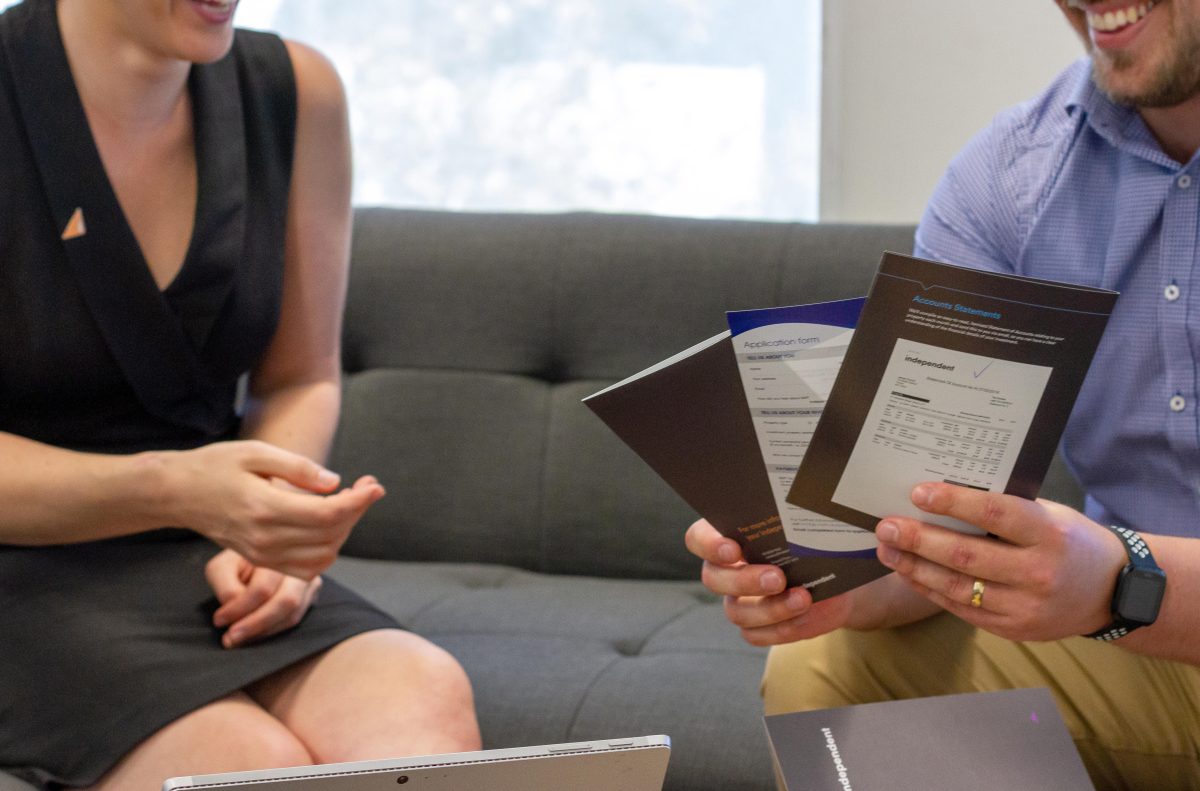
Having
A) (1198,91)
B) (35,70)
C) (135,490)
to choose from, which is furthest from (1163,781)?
(35,70)

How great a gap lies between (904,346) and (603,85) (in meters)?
1.94

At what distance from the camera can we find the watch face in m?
1.00

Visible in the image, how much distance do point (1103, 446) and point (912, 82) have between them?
128cm

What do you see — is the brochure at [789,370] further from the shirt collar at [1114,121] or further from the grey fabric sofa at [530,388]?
the grey fabric sofa at [530,388]

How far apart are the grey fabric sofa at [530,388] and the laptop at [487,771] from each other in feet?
2.95

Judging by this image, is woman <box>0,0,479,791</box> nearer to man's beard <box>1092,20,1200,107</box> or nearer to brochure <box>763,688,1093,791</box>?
brochure <box>763,688,1093,791</box>

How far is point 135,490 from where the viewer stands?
1.23 metres

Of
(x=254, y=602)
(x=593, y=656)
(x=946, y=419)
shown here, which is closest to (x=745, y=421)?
(x=946, y=419)

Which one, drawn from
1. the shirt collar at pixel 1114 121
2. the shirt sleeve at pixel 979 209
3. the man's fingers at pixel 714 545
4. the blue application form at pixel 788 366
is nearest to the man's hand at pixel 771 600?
the man's fingers at pixel 714 545

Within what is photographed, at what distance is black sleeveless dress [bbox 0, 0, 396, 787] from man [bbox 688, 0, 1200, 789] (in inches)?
19.3

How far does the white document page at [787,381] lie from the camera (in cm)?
93

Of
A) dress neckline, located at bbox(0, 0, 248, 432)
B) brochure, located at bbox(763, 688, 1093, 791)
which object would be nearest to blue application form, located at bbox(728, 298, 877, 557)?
brochure, located at bbox(763, 688, 1093, 791)

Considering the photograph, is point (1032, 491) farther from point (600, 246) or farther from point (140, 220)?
point (600, 246)

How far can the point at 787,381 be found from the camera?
3.11ft
